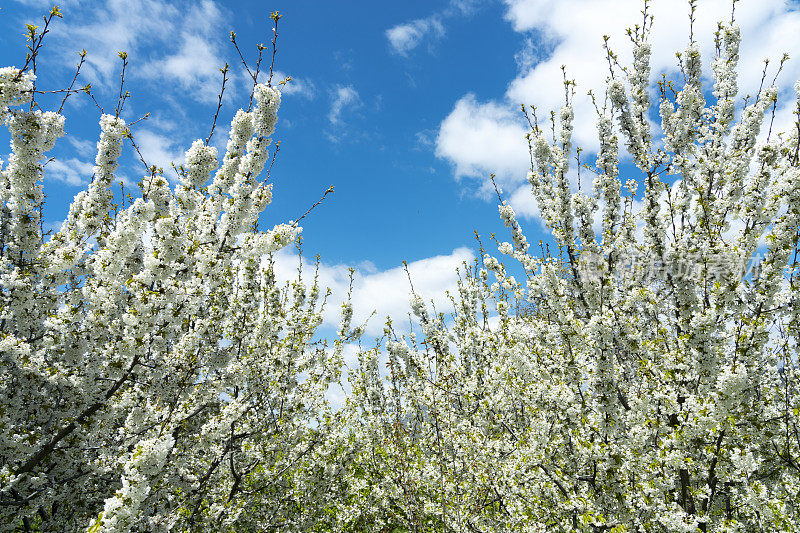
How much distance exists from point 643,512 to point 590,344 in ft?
6.36

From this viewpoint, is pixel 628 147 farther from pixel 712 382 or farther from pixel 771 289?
pixel 712 382

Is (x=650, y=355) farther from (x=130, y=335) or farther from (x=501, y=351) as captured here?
(x=130, y=335)

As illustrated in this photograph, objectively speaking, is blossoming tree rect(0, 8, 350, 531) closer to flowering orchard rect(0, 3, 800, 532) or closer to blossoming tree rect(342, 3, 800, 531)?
flowering orchard rect(0, 3, 800, 532)

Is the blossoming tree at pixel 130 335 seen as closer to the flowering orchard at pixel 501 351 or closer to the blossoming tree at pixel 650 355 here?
the flowering orchard at pixel 501 351

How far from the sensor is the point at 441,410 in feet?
24.8

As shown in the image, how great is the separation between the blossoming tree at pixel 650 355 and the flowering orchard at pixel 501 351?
1.3 inches

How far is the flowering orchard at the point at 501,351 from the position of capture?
13.8 feet

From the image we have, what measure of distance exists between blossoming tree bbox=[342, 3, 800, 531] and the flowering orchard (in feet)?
0.11

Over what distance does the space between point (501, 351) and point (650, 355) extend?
7.17 ft

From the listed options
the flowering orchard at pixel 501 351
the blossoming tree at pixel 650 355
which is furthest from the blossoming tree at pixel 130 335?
the blossoming tree at pixel 650 355

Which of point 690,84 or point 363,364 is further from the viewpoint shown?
point 363,364

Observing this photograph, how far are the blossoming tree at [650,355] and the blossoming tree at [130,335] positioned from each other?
3.00m

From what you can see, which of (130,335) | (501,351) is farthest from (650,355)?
(130,335)

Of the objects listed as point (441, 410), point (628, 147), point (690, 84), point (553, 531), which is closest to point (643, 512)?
point (553, 531)
